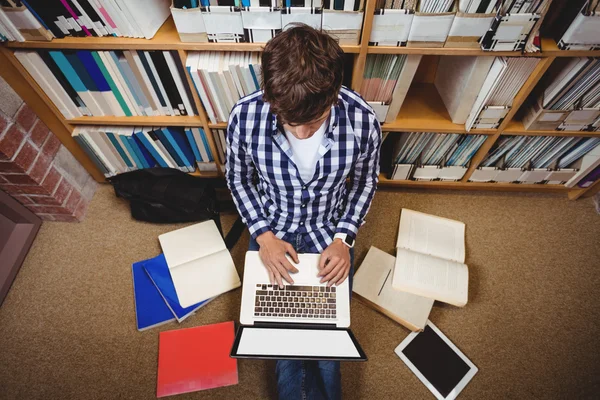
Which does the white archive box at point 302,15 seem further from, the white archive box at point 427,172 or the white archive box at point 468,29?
the white archive box at point 427,172

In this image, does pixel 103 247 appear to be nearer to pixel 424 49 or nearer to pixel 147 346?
pixel 147 346

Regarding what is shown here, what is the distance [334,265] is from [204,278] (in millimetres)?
651

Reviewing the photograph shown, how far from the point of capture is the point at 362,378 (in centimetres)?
134

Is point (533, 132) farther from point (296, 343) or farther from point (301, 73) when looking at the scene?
point (296, 343)

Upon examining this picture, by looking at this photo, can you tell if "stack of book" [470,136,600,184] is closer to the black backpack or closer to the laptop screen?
the laptop screen

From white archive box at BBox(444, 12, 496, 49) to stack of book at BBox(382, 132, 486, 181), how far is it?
0.45 meters

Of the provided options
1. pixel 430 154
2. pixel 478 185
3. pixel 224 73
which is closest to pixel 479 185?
pixel 478 185

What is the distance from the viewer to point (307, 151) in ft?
3.42

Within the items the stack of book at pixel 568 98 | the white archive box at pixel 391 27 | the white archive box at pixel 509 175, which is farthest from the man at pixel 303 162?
the white archive box at pixel 509 175

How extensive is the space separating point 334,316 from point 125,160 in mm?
1255

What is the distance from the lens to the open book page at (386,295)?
1.40m

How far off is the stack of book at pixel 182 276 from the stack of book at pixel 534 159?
1.32 meters

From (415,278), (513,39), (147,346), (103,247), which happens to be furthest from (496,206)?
(103,247)

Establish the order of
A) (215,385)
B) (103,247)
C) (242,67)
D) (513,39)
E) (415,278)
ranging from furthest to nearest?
(103,247) → (415,278) → (215,385) → (242,67) → (513,39)
